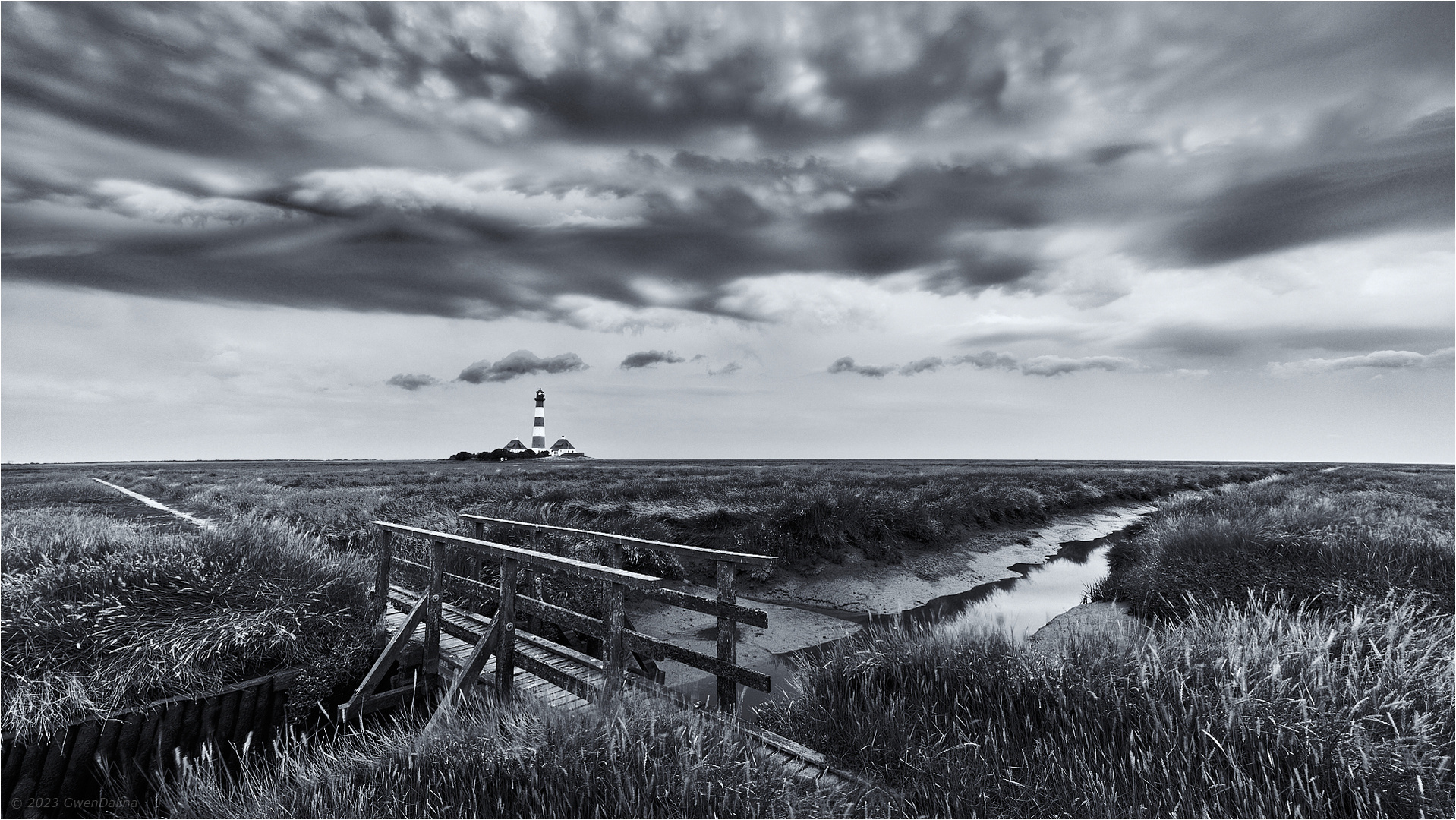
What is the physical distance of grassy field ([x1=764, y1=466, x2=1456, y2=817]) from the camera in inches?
175

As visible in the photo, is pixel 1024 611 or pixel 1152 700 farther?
pixel 1024 611

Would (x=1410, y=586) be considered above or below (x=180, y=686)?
above

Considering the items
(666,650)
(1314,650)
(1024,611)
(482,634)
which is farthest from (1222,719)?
(1024,611)

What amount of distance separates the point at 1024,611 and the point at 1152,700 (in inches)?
366

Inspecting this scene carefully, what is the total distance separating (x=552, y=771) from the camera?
4.25 metres

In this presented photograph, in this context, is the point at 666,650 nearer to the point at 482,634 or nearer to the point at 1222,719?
the point at 482,634

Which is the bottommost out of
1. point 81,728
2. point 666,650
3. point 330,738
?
point 330,738

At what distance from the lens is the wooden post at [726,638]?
22.5 feet

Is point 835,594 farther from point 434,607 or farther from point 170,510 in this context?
point 170,510

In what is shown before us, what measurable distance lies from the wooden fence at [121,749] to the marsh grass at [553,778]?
1.83 m

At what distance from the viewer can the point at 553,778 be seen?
166 inches

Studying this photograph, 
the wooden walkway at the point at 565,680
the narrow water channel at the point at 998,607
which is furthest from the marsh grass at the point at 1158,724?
the narrow water channel at the point at 998,607

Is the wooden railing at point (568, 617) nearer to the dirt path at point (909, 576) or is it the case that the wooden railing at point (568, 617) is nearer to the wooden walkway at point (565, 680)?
the wooden walkway at point (565, 680)

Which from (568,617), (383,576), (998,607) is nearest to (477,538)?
(383,576)
